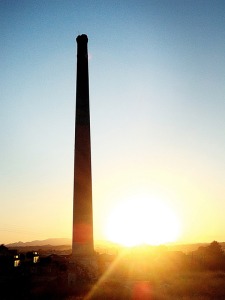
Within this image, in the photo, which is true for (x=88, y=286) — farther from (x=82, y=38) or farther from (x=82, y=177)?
(x=82, y=38)

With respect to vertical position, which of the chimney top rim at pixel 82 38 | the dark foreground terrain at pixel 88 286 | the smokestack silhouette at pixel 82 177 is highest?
the chimney top rim at pixel 82 38

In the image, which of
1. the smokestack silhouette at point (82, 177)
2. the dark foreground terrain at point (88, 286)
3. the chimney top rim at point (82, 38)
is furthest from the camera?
the chimney top rim at point (82, 38)

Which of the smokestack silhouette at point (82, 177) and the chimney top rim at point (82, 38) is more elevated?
the chimney top rim at point (82, 38)

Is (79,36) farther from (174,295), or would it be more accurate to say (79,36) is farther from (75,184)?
(174,295)

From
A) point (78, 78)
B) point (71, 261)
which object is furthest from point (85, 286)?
point (78, 78)

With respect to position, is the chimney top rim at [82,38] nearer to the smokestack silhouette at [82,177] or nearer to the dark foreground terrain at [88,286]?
the smokestack silhouette at [82,177]

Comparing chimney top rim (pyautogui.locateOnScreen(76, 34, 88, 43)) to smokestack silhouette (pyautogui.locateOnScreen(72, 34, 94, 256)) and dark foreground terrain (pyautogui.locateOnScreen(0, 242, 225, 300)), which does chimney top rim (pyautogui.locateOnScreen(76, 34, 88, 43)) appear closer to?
smokestack silhouette (pyautogui.locateOnScreen(72, 34, 94, 256))

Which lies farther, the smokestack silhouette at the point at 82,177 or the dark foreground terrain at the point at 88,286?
the smokestack silhouette at the point at 82,177

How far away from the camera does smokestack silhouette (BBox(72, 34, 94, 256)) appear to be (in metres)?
19.3

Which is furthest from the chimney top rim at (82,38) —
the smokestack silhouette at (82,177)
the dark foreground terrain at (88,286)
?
the dark foreground terrain at (88,286)

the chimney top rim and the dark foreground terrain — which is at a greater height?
the chimney top rim

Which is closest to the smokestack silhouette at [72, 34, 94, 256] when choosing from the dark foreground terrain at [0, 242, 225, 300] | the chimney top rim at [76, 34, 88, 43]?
the dark foreground terrain at [0, 242, 225, 300]

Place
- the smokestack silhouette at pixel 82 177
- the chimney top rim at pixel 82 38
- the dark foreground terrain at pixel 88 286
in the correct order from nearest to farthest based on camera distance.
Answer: the dark foreground terrain at pixel 88 286, the smokestack silhouette at pixel 82 177, the chimney top rim at pixel 82 38

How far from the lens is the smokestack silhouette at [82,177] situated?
19.3 m
